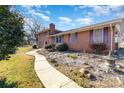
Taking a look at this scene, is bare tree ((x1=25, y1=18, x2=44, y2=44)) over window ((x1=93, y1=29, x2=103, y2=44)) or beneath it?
over

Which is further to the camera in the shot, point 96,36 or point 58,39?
point 58,39

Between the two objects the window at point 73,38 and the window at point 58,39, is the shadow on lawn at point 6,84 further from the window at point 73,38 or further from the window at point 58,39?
the window at point 58,39

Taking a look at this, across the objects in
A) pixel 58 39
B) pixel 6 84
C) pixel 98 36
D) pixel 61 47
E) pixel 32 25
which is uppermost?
pixel 32 25

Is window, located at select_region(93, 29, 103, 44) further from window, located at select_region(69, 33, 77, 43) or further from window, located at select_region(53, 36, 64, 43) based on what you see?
window, located at select_region(53, 36, 64, 43)

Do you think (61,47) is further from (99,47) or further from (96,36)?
(99,47)

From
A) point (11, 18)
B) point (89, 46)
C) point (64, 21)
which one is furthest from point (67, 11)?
point (89, 46)

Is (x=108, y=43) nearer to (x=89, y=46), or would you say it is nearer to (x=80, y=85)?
(x=89, y=46)

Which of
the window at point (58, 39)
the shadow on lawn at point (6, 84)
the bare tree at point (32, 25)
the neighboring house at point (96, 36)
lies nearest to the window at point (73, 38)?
the neighboring house at point (96, 36)

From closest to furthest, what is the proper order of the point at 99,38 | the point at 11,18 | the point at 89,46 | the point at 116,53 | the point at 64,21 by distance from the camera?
the point at 11,18 < the point at 64,21 < the point at 116,53 < the point at 99,38 < the point at 89,46

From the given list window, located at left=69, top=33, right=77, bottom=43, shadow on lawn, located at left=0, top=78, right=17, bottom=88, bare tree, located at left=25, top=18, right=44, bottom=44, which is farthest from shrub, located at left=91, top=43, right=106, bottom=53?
shadow on lawn, located at left=0, top=78, right=17, bottom=88

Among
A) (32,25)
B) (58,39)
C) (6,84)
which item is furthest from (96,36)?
(6,84)

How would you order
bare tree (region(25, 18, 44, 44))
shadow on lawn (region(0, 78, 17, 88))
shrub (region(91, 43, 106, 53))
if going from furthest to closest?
shrub (region(91, 43, 106, 53)) → bare tree (region(25, 18, 44, 44)) → shadow on lawn (region(0, 78, 17, 88))

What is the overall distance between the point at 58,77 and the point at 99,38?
562 centimetres
